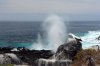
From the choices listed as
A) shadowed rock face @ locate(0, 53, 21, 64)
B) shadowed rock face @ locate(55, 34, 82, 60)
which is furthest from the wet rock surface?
shadowed rock face @ locate(55, 34, 82, 60)

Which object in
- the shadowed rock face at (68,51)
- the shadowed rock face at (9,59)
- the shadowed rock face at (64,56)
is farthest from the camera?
the shadowed rock face at (68,51)

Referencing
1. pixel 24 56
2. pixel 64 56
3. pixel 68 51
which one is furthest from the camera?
pixel 24 56

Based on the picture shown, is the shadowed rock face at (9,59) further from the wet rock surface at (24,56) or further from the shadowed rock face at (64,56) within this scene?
the shadowed rock face at (64,56)

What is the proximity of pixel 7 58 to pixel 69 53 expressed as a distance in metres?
6.35

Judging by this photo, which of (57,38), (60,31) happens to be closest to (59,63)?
(57,38)

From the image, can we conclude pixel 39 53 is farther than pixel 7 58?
Yes

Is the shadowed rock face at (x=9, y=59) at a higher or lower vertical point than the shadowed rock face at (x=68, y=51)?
lower

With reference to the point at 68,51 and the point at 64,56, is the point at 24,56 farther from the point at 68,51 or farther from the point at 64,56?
the point at 68,51

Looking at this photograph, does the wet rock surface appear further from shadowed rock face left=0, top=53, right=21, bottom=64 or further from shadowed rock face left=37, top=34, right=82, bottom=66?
shadowed rock face left=37, top=34, right=82, bottom=66

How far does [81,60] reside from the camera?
4372cm

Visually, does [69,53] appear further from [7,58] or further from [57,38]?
[57,38]

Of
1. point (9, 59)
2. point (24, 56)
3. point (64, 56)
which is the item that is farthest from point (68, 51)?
point (9, 59)

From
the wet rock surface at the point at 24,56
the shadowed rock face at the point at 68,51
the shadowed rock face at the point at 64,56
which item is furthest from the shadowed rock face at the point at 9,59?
the shadowed rock face at the point at 68,51

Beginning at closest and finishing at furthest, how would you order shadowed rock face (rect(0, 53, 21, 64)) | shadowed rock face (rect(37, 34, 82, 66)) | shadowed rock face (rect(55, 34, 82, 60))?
shadowed rock face (rect(37, 34, 82, 66)), shadowed rock face (rect(0, 53, 21, 64)), shadowed rock face (rect(55, 34, 82, 60))
